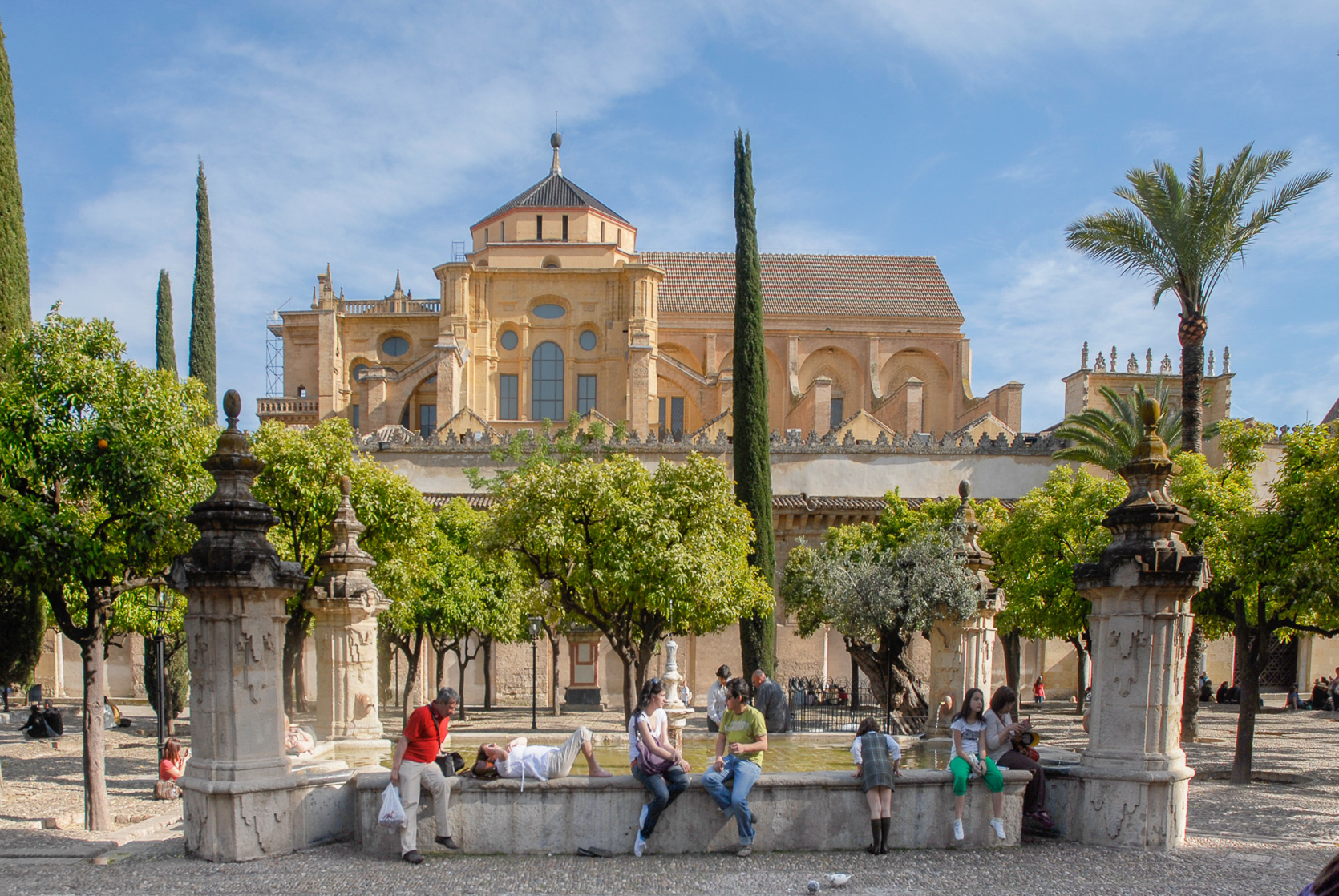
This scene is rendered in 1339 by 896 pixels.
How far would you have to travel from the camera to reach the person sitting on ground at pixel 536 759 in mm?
7734

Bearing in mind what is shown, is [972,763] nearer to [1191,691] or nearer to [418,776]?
[418,776]

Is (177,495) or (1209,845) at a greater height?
(177,495)

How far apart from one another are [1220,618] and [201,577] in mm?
13852

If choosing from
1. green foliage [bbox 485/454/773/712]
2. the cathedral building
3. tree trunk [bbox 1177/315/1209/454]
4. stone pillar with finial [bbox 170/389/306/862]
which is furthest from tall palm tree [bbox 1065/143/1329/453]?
the cathedral building

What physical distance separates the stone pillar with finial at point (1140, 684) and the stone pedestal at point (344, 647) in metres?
6.84

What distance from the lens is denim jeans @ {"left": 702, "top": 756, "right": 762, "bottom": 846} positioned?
758 centimetres

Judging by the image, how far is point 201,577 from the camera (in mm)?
7395

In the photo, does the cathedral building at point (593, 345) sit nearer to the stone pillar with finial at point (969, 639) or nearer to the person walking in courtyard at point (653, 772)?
the stone pillar with finial at point (969, 639)

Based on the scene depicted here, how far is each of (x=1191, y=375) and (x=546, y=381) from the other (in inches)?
1204

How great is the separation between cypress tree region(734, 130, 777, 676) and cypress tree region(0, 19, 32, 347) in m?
13.2

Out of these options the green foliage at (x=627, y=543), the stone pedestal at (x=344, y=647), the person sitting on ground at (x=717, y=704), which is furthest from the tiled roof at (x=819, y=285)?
the stone pedestal at (x=344, y=647)

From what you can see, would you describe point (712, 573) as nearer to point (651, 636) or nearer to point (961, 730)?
point (651, 636)

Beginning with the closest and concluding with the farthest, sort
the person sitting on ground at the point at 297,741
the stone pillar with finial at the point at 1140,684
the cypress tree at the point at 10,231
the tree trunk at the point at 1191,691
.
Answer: the stone pillar with finial at the point at 1140,684 < the person sitting on ground at the point at 297,741 < the cypress tree at the point at 10,231 < the tree trunk at the point at 1191,691

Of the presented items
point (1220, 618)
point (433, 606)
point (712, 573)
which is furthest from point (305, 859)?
point (433, 606)
